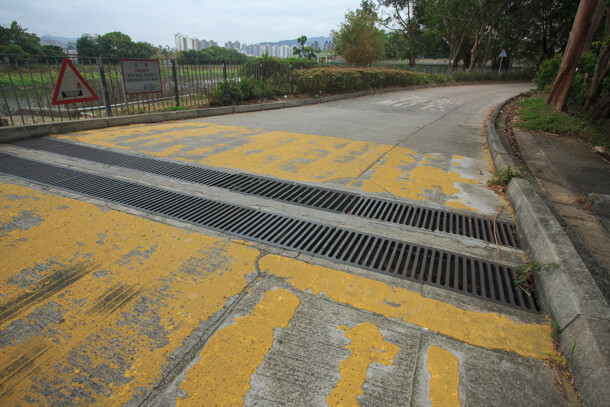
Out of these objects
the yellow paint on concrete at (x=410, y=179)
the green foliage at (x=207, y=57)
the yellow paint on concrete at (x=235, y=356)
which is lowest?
Result: the yellow paint on concrete at (x=235, y=356)

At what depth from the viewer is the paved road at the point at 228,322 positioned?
1678mm

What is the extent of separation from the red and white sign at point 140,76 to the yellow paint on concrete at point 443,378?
9.49 m

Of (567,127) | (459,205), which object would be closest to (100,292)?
(459,205)

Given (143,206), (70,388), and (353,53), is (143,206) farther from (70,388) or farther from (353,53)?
(353,53)

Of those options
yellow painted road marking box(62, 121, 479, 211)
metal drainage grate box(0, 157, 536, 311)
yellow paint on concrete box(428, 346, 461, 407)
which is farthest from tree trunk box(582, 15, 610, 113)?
yellow paint on concrete box(428, 346, 461, 407)

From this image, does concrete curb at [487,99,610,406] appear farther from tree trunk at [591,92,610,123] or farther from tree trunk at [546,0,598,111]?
tree trunk at [546,0,598,111]

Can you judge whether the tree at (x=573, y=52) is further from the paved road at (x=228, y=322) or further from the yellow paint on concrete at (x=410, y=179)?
the paved road at (x=228, y=322)

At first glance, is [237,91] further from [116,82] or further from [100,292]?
[100,292]

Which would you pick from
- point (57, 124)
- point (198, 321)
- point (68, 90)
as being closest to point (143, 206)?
point (198, 321)

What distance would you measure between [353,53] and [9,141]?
3256 cm

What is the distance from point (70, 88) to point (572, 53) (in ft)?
44.3

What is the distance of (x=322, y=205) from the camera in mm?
3865

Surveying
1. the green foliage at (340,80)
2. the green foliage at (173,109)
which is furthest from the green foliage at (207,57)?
the green foliage at (340,80)

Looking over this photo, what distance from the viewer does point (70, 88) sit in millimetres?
7172
